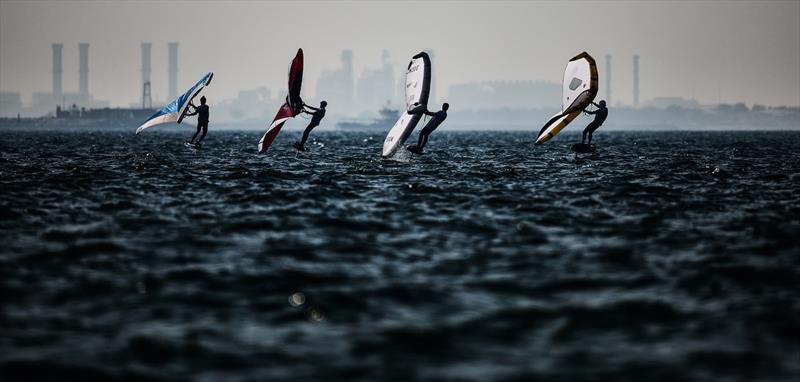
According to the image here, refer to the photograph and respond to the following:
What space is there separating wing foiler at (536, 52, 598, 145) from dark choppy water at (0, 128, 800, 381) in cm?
1222

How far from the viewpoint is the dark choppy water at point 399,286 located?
7.55m

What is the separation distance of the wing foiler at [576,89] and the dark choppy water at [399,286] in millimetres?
12225

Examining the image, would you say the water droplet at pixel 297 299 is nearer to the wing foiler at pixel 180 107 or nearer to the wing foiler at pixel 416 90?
the wing foiler at pixel 416 90

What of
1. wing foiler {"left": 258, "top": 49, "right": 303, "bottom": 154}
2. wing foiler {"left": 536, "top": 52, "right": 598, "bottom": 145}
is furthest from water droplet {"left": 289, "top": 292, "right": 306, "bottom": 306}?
wing foiler {"left": 536, "top": 52, "right": 598, "bottom": 145}

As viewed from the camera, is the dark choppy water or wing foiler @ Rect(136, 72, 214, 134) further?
wing foiler @ Rect(136, 72, 214, 134)

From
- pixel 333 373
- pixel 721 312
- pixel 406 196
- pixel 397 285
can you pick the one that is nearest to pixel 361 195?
pixel 406 196

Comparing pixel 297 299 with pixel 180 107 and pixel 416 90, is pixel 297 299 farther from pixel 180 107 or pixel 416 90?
pixel 180 107

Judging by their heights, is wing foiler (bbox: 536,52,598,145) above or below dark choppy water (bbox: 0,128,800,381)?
above

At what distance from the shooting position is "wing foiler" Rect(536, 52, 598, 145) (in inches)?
1275

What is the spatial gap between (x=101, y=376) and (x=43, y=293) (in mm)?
3317

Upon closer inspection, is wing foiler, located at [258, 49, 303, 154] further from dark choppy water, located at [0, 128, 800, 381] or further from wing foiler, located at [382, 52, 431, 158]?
dark choppy water, located at [0, 128, 800, 381]

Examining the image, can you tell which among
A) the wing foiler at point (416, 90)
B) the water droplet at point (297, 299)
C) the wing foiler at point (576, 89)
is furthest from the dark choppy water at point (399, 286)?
the wing foiler at point (576, 89)

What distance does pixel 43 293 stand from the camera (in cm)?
1009

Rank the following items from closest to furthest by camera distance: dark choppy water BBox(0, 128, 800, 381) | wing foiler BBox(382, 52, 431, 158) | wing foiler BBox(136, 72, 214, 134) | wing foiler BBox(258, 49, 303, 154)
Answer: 1. dark choppy water BBox(0, 128, 800, 381)
2. wing foiler BBox(382, 52, 431, 158)
3. wing foiler BBox(258, 49, 303, 154)
4. wing foiler BBox(136, 72, 214, 134)
